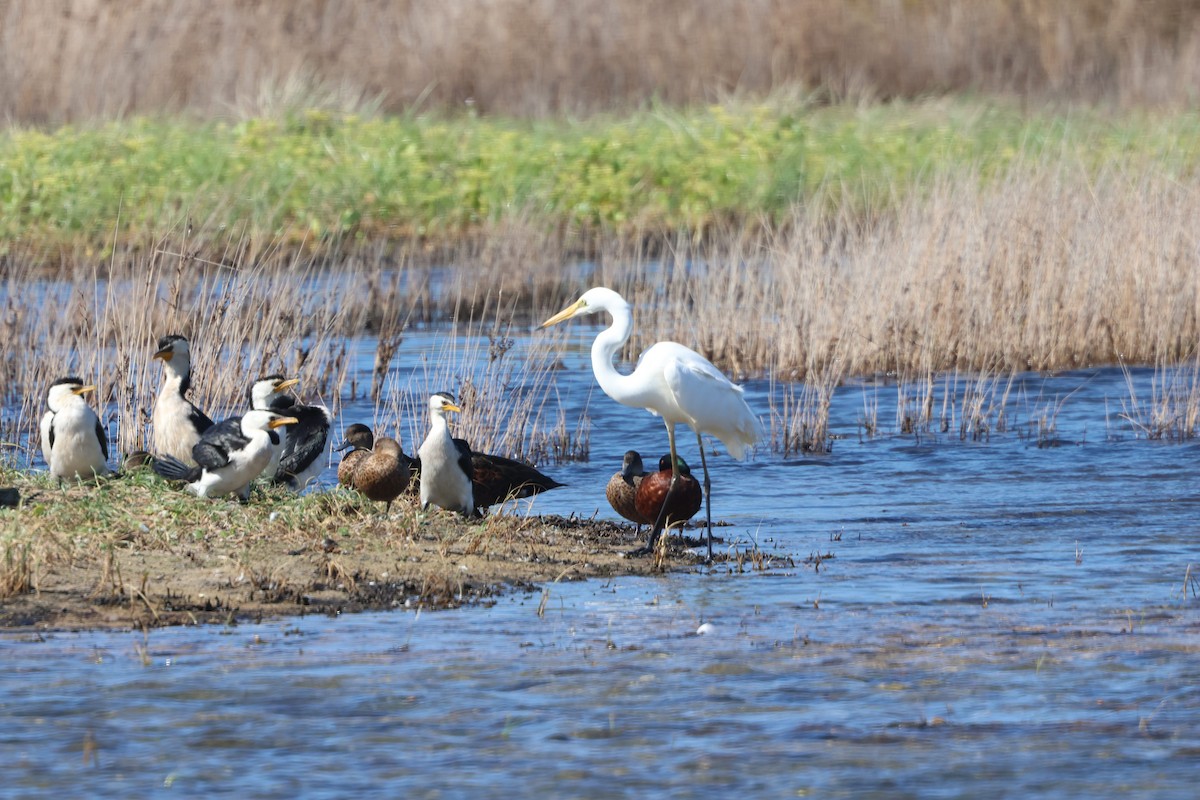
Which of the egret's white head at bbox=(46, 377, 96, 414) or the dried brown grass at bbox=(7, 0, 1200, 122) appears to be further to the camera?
the dried brown grass at bbox=(7, 0, 1200, 122)

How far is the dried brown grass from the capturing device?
27.0 metres

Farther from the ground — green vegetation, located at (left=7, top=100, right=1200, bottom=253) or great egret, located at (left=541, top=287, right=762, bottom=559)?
green vegetation, located at (left=7, top=100, right=1200, bottom=253)

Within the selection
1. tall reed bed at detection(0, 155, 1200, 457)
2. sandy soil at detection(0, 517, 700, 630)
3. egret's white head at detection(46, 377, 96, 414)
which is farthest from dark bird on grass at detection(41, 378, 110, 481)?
tall reed bed at detection(0, 155, 1200, 457)

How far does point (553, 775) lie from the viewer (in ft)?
19.0

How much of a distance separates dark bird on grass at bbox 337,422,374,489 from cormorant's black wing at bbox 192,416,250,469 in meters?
0.61

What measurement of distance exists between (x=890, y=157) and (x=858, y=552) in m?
14.2

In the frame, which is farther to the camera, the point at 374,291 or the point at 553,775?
the point at 374,291

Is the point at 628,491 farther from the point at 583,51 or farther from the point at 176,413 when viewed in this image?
the point at 583,51

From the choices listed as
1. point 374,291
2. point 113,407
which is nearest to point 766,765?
point 113,407

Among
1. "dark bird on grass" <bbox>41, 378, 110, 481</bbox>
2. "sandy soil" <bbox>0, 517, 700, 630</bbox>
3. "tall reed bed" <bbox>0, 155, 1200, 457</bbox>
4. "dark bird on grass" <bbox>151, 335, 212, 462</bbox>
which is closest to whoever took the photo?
"sandy soil" <bbox>0, 517, 700, 630</bbox>

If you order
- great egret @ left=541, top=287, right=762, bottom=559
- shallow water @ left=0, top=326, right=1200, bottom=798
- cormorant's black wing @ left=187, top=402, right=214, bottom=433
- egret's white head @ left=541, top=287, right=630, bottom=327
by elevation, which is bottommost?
shallow water @ left=0, top=326, right=1200, bottom=798

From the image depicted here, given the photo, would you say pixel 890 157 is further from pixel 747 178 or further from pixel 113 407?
pixel 113 407

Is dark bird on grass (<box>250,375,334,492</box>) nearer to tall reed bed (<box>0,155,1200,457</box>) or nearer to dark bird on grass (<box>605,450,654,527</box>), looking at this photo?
dark bird on grass (<box>605,450,654,527</box>)

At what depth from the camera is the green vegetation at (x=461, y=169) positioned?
21266 millimetres
